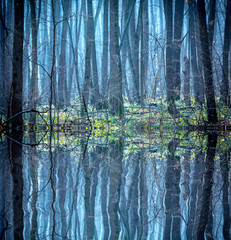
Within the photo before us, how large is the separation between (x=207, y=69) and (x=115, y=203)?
6.23 m

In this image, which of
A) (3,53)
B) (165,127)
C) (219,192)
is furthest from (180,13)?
(219,192)

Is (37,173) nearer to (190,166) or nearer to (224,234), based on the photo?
(190,166)

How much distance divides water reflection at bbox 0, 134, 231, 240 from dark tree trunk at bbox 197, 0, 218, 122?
16.5 ft

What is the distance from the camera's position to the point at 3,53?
6.84 metres

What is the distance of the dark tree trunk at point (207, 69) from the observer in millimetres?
6492

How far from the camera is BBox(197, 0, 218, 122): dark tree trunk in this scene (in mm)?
6492

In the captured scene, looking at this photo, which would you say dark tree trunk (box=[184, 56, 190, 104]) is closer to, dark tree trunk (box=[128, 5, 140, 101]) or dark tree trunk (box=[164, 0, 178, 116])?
dark tree trunk (box=[164, 0, 178, 116])

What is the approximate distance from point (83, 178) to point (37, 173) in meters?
0.31

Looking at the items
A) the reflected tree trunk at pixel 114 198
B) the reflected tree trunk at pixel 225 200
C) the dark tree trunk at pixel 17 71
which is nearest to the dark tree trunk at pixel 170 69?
the dark tree trunk at pixel 17 71

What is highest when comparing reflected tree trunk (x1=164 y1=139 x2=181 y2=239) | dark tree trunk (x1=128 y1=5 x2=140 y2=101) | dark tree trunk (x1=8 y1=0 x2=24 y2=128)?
dark tree trunk (x1=128 y1=5 x2=140 y2=101)

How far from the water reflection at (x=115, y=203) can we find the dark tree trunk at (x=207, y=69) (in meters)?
5.04

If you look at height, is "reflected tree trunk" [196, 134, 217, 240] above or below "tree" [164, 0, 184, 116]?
below

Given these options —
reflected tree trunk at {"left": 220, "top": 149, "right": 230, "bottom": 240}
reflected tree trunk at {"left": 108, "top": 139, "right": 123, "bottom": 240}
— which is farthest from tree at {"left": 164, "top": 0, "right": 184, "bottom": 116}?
reflected tree trunk at {"left": 108, "top": 139, "right": 123, "bottom": 240}

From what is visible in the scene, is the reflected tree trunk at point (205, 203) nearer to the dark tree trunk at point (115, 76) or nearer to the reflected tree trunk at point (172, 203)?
the reflected tree trunk at point (172, 203)
